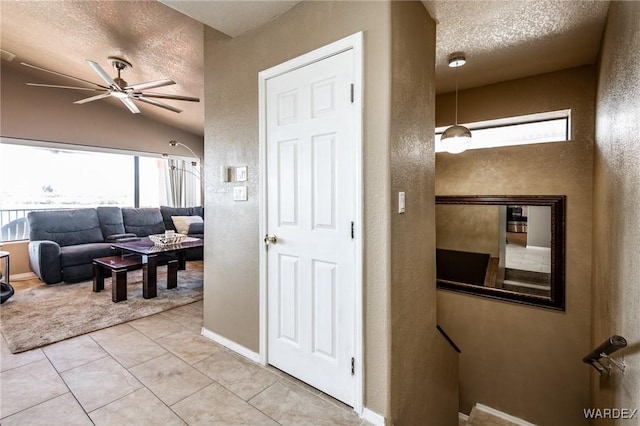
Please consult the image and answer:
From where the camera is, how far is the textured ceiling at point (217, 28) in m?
2.02

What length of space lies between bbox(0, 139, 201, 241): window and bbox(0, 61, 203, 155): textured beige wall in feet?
0.60

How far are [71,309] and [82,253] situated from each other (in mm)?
1534

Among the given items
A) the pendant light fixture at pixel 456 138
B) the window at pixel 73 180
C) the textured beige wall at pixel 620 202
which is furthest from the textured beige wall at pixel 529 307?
the window at pixel 73 180

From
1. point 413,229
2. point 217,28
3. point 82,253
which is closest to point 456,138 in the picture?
point 413,229

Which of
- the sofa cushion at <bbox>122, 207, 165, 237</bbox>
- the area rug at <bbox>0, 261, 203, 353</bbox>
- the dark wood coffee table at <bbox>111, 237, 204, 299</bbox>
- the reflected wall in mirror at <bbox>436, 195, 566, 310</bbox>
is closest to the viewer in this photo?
the area rug at <bbox>0, 261, 203, 353</bbox>

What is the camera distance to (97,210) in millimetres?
5367

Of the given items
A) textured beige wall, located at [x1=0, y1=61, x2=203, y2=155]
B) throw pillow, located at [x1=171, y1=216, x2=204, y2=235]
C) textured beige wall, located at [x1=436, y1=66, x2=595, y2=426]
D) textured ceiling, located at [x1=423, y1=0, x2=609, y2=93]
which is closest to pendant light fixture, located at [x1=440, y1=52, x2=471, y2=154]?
textured ceiling, located at [x1=423, y1=0, x2=609, y2=93]

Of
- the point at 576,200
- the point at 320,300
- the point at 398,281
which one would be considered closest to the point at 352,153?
the point at 398,281

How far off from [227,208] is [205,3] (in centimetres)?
144

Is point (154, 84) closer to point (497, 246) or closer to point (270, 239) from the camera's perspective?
point (270, 239)

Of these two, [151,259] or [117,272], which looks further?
[151,259]

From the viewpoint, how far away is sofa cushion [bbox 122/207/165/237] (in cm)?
571

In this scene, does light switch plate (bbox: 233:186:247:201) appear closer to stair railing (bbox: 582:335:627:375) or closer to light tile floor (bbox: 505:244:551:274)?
stair railing (bbox: 582:335:627:375)

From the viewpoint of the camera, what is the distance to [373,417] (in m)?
1.66
